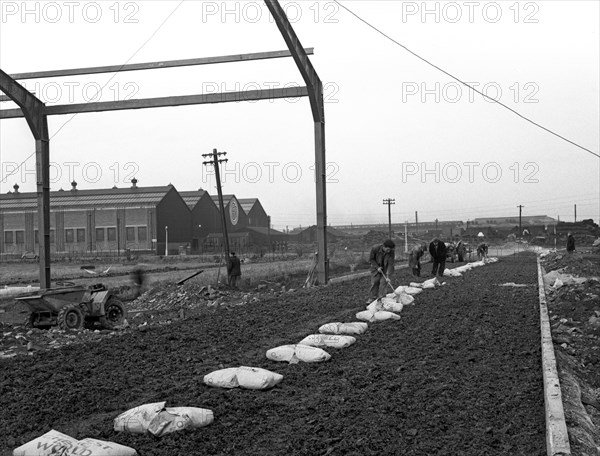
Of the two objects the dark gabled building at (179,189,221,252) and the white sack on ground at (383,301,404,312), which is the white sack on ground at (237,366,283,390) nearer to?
the white sack on ground at (383,301,404,312)

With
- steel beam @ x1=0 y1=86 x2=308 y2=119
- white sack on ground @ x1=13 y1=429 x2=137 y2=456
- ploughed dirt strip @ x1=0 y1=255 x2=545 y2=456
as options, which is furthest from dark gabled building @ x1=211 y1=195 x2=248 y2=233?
white sack on ground @ x1=13 y1=429 x2=137 y2=456

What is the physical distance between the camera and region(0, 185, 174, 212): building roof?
53.5 meters

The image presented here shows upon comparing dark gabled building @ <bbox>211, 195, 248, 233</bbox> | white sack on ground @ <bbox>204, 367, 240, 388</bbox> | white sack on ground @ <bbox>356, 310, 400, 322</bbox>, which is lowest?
white sack on ground @ <bbox>356, 310, 400, 322</bbox>

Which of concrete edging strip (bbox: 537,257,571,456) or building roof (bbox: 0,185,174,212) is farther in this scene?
building roof (bbox: 0,185,174,212)

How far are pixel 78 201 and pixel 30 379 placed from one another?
4953 cm

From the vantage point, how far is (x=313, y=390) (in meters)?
6.30

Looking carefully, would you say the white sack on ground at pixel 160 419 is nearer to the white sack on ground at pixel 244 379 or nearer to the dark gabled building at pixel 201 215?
the white sack on ground at pixel 244 379

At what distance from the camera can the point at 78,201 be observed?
54375mm

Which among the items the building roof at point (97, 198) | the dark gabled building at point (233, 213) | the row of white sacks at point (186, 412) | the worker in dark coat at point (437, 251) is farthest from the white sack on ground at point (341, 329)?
the dark gabled building at point (233, 213)

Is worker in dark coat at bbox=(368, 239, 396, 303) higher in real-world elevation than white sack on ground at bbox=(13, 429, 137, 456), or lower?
higher

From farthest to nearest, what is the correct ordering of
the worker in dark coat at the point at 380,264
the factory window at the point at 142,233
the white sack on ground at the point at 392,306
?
the factory window at the point at 142,233, the worker in dark coat at the point at 380,264, the white sack on ground at the point at 392,306

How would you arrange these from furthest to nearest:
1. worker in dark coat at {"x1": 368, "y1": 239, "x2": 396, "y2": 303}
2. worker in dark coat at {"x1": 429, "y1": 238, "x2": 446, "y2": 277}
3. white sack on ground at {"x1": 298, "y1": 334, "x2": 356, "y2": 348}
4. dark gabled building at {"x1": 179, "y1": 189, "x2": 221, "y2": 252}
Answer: dark gabled building at {"x1": 179, "y1": 189, "x2": 221, "y2": 252}, worker in dark coat at {"x1": 429, "y1": 238, "x2": 446, "y2": 277}, worker in dark coat at {"x1": 368, "y1": 239, "x2": 396, "y2": 303}, white sack on ground at {"x1": 298, "y1": 334, "x2": 356, "y2": 348}

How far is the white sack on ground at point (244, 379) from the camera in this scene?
6.34 meters

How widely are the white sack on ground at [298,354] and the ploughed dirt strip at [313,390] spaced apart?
0.45ft
